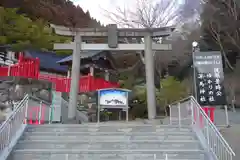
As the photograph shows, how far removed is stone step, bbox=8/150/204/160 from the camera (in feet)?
20.9

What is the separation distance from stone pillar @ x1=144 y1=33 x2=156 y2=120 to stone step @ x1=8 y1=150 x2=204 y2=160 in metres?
4.62

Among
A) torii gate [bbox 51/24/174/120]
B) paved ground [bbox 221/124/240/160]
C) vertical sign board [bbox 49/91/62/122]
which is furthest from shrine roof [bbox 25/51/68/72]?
paved ground [bbox 221/124/240/160]

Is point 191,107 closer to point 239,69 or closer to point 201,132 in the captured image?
point 201,132

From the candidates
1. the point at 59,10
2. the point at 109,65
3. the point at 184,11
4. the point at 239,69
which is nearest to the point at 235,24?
Answer: the point at 239,69

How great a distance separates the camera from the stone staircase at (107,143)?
21.0ft

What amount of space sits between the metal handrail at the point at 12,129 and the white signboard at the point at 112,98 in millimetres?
4921

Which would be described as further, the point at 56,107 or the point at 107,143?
the point at 56,107

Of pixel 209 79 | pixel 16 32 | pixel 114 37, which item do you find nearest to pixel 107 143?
pixel 209 79

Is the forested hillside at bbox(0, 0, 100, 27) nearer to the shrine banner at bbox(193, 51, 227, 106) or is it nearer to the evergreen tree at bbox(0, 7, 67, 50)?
the evergreen tree at bbox(0, 7, 67, 50)

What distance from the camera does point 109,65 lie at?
22.2 m

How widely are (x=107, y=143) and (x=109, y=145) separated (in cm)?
8

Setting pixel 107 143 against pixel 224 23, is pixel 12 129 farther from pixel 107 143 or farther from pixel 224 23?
pixel 224 23

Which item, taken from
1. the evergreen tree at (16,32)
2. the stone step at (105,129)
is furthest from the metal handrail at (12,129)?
the evergreen tree at (16,32)

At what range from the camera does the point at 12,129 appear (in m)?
6.96
